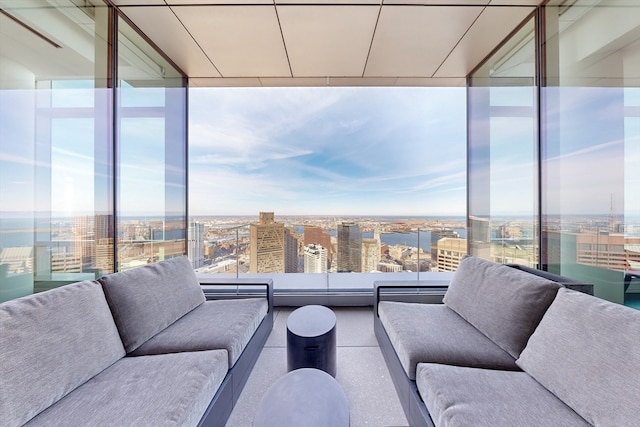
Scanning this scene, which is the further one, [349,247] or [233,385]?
[349,247]

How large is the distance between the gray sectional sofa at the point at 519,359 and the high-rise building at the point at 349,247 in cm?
180

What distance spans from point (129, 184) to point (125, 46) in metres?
1.42

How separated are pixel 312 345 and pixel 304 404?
58 centimetres

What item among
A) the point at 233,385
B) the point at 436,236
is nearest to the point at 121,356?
the point at 233,385

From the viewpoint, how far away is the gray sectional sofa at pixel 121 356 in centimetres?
94

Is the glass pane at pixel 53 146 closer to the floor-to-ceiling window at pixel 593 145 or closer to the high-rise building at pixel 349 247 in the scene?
the high-rise building at pixel 349 247

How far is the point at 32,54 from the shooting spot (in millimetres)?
1557

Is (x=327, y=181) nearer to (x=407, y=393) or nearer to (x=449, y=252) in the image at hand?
(x=449, y=252)

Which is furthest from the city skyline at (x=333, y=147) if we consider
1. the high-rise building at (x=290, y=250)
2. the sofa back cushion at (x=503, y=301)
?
the sofa back cushion at (x=503, y=301)

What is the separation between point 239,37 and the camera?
2.47 m

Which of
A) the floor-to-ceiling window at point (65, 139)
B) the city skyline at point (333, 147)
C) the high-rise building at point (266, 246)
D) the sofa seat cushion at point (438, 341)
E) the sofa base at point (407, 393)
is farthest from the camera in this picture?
the city skyline at point (333, 147)

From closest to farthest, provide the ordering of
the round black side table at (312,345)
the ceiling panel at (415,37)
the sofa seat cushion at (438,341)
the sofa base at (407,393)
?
the sofa base at (407,393) → the sofa seat cushion at (438,341) → the round black side table at (312,345) → the ceiling panel at (415,37)

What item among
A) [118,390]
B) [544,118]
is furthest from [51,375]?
[544,118]

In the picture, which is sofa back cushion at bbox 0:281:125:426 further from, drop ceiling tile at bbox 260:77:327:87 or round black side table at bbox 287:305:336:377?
drop ceiling tile at bbox 260:77:327:87
